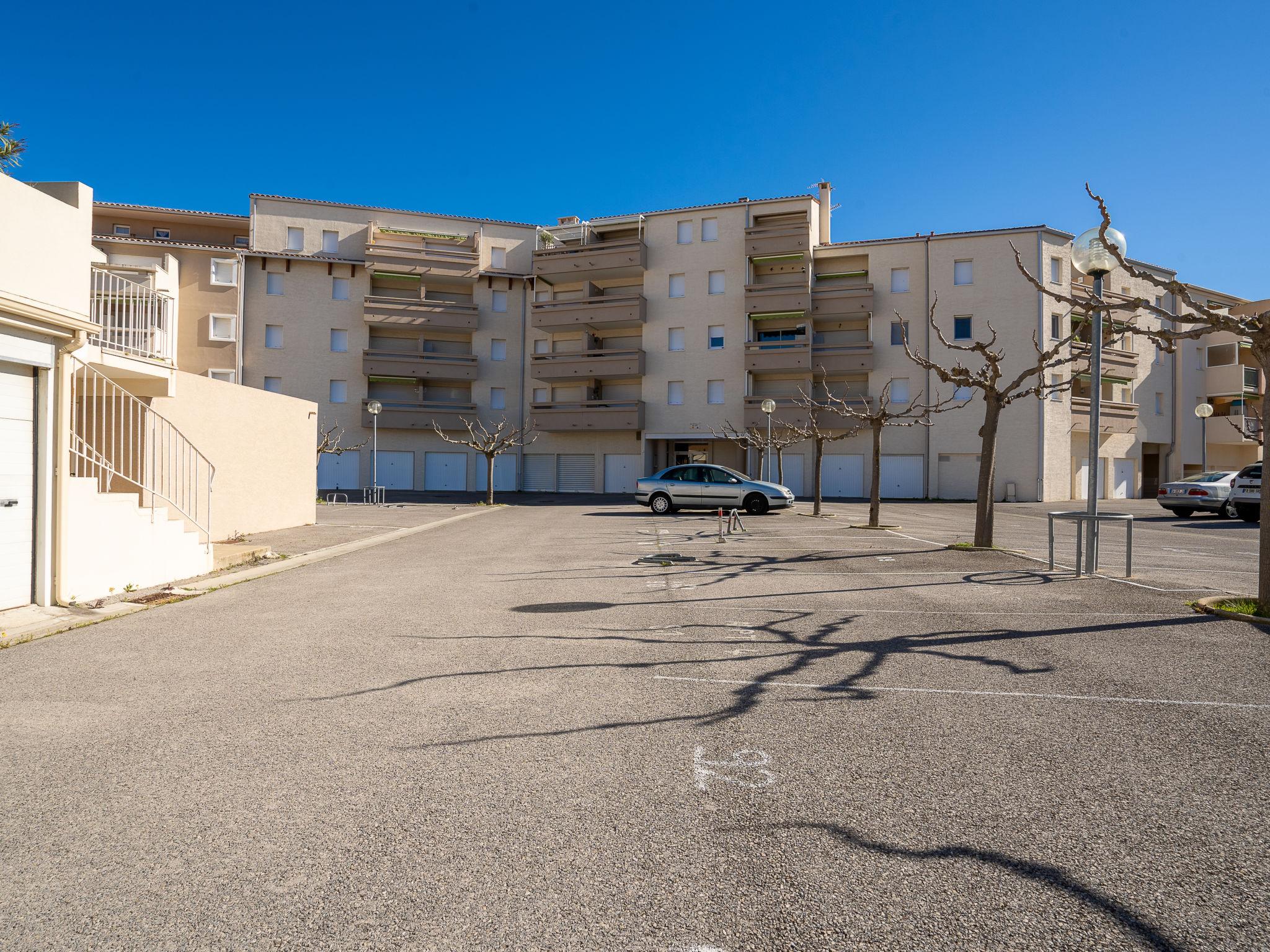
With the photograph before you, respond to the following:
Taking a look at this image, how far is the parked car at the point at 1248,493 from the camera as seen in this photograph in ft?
74.9

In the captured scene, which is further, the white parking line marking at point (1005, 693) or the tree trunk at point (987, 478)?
the tree trunk at point (987, 478)

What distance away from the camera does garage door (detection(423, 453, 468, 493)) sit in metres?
49.5

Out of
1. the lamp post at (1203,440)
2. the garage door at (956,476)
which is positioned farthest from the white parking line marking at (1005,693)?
the lamp post at (1203,440)

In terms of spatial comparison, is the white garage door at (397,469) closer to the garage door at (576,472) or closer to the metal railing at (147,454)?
the garage door at (576,472)

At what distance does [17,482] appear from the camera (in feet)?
26.5

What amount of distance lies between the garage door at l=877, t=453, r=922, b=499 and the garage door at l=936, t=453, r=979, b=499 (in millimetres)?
1045

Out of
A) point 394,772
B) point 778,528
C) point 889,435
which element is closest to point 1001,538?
point 778,528

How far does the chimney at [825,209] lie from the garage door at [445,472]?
25.3m

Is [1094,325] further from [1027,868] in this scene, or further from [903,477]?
[903,477]

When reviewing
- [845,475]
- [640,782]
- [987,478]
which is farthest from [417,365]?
[640,782]

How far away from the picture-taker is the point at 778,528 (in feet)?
66.2

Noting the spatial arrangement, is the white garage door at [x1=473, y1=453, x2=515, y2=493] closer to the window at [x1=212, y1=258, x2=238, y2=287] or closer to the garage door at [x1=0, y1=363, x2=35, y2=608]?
the window at [x1=212, y1=258, x2=238, y2=287]

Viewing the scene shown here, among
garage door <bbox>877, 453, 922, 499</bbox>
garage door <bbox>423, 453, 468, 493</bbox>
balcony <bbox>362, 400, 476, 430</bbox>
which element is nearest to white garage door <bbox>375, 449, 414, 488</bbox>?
garage door <bbox>423, 453, 468, 493</bbox>

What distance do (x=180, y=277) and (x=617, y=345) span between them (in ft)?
84.7
